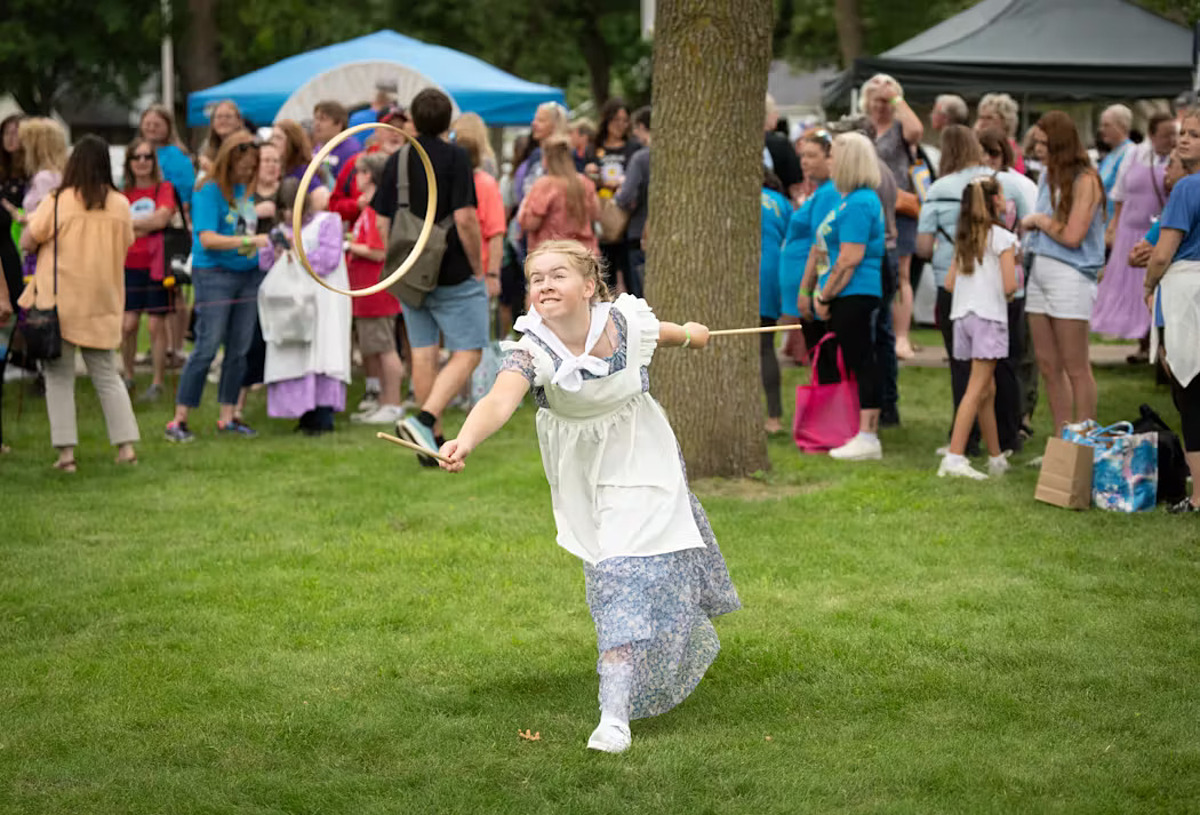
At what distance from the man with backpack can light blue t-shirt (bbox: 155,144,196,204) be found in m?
3.45

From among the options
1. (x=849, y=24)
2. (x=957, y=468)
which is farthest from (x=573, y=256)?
(x=849, y=24)

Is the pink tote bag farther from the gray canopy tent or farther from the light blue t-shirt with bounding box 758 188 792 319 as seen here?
the gray canopy tent

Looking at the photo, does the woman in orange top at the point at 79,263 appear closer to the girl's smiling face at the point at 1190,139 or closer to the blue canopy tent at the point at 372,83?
the girl's smiling face at the point at 1190,139

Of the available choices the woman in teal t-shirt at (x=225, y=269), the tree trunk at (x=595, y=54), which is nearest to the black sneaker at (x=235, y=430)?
the woman in teal t-shirt at (x=225, y=269)

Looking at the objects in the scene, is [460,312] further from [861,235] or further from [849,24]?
[849,24]

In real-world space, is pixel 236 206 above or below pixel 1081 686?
above

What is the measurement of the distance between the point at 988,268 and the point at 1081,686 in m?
3.85

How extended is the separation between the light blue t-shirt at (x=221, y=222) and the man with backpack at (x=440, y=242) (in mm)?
1168

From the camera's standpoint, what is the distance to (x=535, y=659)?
572 cm

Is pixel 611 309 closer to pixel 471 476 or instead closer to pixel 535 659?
pixel 535 659

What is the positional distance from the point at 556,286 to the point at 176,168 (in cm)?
844

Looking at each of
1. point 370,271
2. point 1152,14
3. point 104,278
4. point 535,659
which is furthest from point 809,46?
point 535,659

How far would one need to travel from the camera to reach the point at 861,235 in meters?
9.12

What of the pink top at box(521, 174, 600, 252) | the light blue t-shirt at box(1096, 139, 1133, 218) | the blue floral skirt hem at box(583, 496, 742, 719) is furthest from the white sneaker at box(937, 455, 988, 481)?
the light blue t-shirt at box(1096, 139, 1133, 218)
